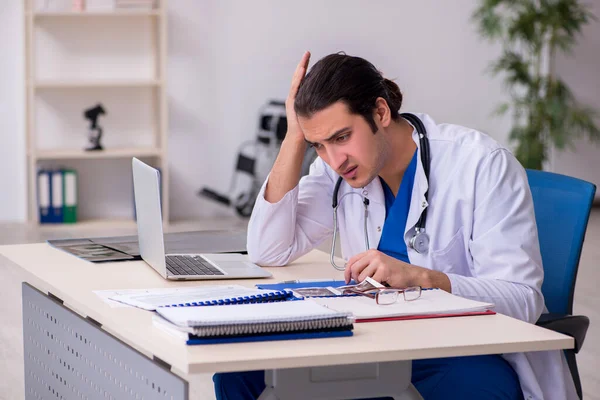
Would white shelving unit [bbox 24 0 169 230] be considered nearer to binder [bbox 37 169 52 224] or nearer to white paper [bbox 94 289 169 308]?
binder [bbox 37 169 52 224]

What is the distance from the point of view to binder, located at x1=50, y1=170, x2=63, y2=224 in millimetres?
6438

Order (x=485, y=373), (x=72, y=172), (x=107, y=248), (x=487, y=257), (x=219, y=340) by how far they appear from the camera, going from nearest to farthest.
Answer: (x=219, y=340) → (x=485, y=373) → (x=487, y=257) → (x=107, y=248) → (x=72, y=172)

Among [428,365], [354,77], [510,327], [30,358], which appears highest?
[354,77]

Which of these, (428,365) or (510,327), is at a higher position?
(510,327)

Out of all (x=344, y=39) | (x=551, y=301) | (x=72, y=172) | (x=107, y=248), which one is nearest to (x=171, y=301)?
(x=107, y=248)

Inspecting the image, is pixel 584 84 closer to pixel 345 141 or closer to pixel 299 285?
pixel 345 141

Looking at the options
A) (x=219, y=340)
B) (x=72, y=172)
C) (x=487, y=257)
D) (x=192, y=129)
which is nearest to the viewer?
(x=219, y=340)

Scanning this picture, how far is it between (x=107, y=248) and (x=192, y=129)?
456 centimetres

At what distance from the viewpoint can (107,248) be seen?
8.11 feet

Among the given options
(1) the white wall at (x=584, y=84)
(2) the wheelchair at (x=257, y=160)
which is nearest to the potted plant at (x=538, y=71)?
(1) the white wall at (x=584, y=84)

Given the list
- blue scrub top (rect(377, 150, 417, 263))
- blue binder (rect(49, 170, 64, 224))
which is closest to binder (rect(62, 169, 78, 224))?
blue binder (rect(49, 170, 64, 224))

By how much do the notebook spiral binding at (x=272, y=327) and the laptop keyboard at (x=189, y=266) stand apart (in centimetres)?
65

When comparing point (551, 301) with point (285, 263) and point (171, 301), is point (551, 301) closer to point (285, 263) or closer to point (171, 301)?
point (285, 263)

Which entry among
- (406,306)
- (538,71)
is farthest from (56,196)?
(406,306)
